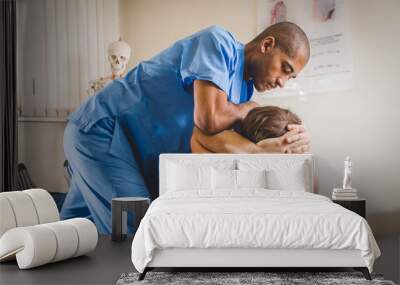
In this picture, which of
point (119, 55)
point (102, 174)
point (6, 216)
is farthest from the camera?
point (119, 55)

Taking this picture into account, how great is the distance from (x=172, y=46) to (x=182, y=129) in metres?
0.96

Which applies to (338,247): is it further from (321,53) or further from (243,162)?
(321,53)

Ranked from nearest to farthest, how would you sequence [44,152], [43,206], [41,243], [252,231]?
[252,231], [41,243], [43,206], [44,152]

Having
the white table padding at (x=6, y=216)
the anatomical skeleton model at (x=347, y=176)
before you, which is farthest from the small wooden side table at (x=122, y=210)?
the anatomical skeleton model at (x=347, y=176)

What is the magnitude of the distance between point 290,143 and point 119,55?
7.19ft

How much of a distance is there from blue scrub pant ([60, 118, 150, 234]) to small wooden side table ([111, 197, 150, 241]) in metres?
0.50

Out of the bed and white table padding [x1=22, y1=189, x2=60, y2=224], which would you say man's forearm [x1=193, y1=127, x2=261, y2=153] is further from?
the bed

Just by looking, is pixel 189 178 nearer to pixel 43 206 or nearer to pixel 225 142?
pixel 225 142

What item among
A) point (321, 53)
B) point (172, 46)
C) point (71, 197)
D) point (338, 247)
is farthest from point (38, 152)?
point (338, 247)

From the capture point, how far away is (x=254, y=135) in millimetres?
6918

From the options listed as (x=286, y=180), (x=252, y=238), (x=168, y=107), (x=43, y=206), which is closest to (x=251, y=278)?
(x=252, y=238)

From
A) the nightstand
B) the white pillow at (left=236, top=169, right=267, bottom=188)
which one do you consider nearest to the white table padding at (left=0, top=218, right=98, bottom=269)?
the white pillow at (left=236, top=169, right=267, bottom=188)

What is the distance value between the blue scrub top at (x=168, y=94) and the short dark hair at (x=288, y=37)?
0.36 meters

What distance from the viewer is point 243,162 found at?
22.0ft
